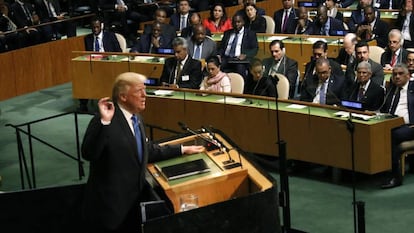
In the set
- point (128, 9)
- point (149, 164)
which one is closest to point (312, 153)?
point (149, 164)

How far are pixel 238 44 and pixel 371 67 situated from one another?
10.8 feet

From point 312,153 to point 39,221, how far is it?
10.8ft

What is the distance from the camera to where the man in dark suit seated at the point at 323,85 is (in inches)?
346

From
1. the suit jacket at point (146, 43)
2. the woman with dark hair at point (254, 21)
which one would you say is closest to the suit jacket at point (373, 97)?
the suit jacket at point (146, 43)

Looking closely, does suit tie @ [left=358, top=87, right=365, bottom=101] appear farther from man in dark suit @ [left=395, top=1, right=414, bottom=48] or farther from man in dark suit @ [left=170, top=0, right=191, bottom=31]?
man in dark suit @ [left=170, top=0, right=191, bottom=31]

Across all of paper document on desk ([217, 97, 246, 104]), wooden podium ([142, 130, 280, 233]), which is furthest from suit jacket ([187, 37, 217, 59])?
wooden podium ([142, 130, 280, 233])

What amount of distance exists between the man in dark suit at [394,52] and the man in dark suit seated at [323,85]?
1.27 metres

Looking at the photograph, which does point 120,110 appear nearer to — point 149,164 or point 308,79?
point 149,164

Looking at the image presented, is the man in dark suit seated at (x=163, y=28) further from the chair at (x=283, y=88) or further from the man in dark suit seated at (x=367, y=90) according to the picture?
the man in dark suit seated at (x=367, y=90)

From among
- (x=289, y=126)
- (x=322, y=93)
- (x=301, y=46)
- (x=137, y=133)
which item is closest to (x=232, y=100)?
(x=289, y=126)

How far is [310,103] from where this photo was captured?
27.6ft

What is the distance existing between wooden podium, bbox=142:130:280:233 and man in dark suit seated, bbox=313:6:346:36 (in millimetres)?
7111

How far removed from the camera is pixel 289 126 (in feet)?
27.6

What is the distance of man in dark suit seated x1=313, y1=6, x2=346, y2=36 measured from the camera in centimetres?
1225
